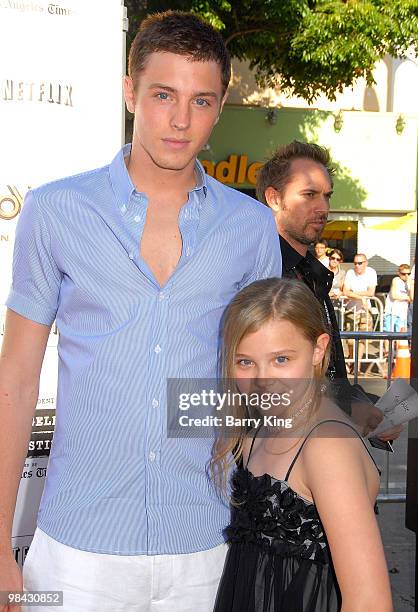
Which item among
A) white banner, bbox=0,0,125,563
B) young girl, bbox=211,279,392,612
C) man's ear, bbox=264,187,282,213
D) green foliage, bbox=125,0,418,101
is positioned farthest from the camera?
green foliage, bbox=125,0,418,101

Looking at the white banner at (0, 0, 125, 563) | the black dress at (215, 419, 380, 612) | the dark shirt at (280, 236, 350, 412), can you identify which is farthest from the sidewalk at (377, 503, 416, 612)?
the black dress at (215, 419, 380, 612)

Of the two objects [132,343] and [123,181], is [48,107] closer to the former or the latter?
[123,181]

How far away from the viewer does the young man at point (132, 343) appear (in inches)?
81.4

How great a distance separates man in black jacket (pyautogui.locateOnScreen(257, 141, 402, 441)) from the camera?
3.77 metres

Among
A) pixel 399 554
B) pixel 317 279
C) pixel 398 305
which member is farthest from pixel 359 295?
pixel 317 279

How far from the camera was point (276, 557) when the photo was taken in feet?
7.12

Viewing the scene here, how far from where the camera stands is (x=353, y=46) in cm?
1304

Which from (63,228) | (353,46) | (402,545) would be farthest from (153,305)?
(353,46)

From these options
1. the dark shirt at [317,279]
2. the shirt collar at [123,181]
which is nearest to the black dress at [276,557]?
the shirt collar at [123,181]

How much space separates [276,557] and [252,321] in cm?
53

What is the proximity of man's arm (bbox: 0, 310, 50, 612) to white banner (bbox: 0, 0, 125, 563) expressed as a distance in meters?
1.03

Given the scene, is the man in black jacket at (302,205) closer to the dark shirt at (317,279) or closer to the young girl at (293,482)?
the dark shirt at (317,279)

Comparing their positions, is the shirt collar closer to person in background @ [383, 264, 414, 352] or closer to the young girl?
the young girl

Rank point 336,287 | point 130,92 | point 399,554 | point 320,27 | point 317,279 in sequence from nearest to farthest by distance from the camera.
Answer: point 130,92, point 317,279, point 399,554, point 320,27, point 336,287
